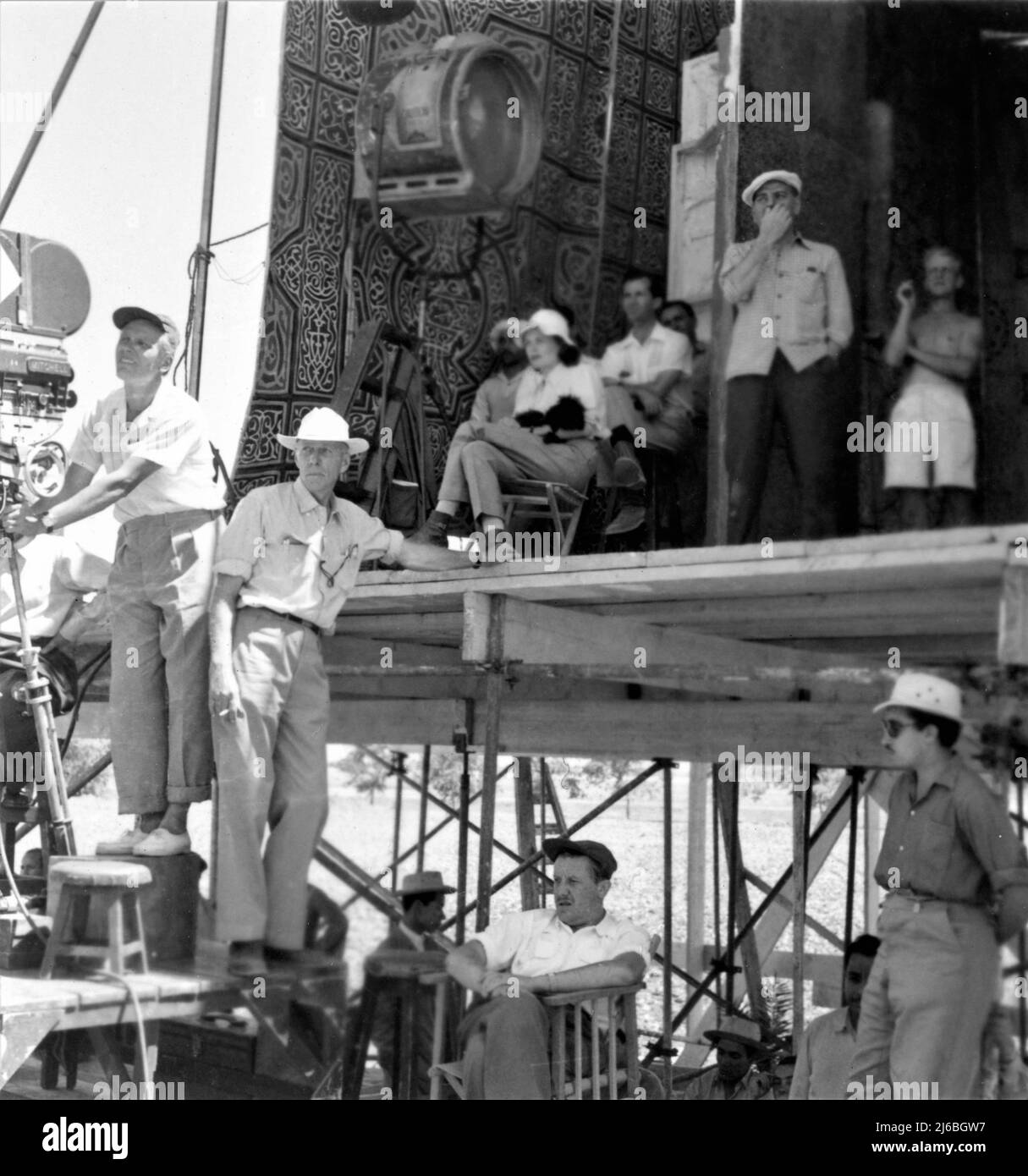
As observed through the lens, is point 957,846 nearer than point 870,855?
Yes

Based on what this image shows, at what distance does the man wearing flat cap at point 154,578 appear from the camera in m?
6.11

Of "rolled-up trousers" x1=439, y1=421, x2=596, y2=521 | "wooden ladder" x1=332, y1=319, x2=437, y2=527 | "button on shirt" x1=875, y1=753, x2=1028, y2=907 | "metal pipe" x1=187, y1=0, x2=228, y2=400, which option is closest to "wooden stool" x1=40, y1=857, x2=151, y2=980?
"rolled-up trousers" x1=439, y1=421, x2=596, y2=521

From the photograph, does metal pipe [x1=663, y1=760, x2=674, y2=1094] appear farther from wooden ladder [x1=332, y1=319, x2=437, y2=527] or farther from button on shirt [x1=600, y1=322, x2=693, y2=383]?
wooden ladder [x1=332, y1=319, x2=437, y2=527]

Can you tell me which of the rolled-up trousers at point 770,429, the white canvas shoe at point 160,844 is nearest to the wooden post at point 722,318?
the rolled-up trousers at point 770,429

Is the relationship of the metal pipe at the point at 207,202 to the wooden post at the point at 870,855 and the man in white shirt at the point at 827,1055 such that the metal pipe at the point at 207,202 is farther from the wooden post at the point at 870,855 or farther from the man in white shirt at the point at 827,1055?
the wooden post at the point at 870,855

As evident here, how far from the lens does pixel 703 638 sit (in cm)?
707

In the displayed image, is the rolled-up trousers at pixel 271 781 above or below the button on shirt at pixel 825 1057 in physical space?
above

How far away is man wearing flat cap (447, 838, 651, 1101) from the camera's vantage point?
5.59 meters

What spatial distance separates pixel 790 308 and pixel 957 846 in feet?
9.04

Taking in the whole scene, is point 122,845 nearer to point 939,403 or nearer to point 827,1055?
point 827,1055

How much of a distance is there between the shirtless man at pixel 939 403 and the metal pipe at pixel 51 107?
416 cm

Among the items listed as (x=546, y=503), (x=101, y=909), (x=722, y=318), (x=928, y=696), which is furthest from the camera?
(x=722, y=318)

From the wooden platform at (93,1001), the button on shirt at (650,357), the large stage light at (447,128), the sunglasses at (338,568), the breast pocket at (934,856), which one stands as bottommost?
the wooden platform at (93,1001)

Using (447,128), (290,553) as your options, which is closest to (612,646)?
(290,553)
